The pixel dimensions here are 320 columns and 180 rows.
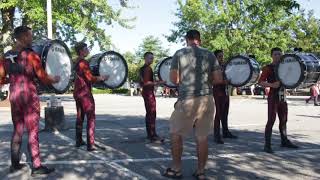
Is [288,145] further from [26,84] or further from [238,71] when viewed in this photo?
[26,84]

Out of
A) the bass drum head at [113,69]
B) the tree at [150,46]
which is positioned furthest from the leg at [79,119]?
the tree at [150,46]

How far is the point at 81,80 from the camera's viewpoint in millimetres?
9305

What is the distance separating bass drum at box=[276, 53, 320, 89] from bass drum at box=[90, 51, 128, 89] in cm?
298

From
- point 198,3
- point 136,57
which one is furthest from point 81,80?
point 136,57

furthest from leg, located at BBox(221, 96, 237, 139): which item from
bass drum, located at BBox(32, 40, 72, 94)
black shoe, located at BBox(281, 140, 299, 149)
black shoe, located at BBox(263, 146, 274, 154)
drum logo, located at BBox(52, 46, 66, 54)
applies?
drum logo, located at BBox(52, 46, 66, 54)

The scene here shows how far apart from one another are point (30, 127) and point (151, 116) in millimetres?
3693

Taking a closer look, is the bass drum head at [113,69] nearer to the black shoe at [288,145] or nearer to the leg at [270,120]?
the leg at [270,120]

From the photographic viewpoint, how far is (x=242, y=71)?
10.5 metres

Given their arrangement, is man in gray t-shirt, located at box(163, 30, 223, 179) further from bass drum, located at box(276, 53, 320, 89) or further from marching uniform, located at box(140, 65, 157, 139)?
marching uniform, located at box(140, 65, 157, 139)

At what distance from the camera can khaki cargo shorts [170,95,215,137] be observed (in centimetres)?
689

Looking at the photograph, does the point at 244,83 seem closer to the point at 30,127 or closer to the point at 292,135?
the point at 292,135

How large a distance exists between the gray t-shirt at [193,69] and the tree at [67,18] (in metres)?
19.3

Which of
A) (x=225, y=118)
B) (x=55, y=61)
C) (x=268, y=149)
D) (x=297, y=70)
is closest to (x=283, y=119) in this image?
(x=268, y=149)

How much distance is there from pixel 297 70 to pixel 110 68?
347 cm
